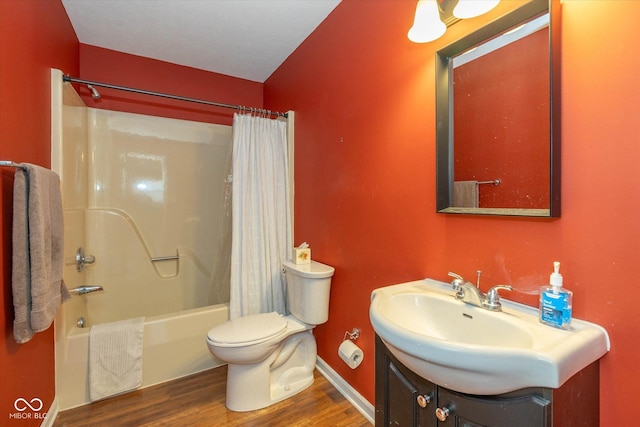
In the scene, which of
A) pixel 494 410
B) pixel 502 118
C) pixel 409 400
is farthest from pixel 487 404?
pixel 502 118

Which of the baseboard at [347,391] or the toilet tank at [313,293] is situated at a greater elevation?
the toilet tank at [313,293]

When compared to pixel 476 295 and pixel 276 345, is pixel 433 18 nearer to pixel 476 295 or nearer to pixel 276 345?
pixel 476 295

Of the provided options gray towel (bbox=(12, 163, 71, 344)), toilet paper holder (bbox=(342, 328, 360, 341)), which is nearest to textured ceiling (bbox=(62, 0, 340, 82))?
gray towel (bbox=(12, 163, 71, 344))

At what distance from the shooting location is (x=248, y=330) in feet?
5.41

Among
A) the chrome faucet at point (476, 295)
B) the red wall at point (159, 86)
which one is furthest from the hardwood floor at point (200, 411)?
the red wall at point (159, 86)

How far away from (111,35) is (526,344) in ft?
9.92

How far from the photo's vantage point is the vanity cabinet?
0.69m

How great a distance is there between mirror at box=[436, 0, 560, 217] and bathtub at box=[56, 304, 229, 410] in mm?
1778

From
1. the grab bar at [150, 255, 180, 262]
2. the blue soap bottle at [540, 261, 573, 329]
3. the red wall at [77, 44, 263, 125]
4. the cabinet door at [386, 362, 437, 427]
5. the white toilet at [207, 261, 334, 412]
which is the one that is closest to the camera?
the blue soap bottle at [540, 261, 573, 329]

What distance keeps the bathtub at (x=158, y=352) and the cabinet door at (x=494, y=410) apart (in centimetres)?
166

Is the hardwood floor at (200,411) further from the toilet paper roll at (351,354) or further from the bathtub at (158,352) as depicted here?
the toilet paper roll at (351,354)

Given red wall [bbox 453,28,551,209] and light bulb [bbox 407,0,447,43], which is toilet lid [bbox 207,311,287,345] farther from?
light bulb [bbox 407,0,447,43]

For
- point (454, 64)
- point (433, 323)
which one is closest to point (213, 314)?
point (433, 323)

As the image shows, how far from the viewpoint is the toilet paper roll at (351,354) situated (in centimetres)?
159
